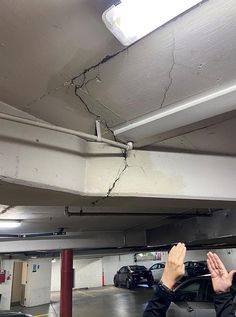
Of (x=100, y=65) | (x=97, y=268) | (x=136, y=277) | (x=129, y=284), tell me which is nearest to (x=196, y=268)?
(x=136, y=277)

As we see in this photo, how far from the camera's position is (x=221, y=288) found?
169cm

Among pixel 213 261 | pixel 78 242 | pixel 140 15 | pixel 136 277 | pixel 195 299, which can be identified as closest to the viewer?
pixel 140 15

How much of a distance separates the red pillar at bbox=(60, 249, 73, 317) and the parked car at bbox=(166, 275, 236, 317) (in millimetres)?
2936

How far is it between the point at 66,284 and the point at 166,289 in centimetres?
802

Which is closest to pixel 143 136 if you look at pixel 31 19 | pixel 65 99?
pixel 65 99

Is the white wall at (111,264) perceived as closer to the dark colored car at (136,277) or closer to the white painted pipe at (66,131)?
the dark colored car at (136,277)

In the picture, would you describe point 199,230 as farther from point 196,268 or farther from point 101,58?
point 196,268

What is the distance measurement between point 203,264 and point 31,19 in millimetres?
17238

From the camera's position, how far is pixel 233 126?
2273 mm

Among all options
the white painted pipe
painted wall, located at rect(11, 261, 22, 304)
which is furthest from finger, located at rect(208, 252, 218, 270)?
painted wall, located at rect(11, 261, 22, 304)

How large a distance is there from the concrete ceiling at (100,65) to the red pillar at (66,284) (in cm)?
707

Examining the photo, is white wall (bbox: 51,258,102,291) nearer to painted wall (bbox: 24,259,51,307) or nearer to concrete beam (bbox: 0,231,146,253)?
painted wall (bbox: 24,259,51,307)

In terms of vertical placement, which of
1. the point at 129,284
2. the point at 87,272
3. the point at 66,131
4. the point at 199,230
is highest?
the point at 66,131

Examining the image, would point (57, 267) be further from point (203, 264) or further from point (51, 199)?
point (51, 199)
